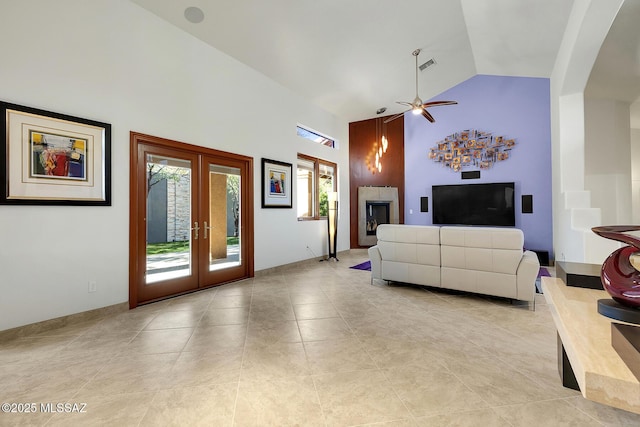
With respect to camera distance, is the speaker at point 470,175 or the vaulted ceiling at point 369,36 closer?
the vaulted ceiling at point 369,36

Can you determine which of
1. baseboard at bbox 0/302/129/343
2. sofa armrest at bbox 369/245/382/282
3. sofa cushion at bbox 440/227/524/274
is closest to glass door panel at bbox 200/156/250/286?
baseboard at bbox 0/302/129/343

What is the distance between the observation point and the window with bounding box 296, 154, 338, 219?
663 centimetres

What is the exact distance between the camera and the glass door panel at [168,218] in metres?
3.87

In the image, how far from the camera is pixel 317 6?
4.14m

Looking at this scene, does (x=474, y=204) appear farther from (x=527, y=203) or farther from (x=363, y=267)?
(x=363, y=267)

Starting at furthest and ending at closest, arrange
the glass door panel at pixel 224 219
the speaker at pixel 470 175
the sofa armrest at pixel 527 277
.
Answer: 1. the speaker at pixel 470 175
2. the glass door panel at pixel 224 219
3. the sofa armrest at pixel 527 277

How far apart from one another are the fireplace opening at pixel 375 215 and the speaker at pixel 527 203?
3273 millimetres

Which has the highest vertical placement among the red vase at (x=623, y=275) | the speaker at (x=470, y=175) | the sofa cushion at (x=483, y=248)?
the speaker at (x=470, y=175)

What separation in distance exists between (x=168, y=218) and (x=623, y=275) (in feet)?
Result: 14.5

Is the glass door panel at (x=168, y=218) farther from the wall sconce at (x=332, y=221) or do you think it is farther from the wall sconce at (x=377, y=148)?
the wall sconce at (x=377, y=148)

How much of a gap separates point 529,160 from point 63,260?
28.2 feet

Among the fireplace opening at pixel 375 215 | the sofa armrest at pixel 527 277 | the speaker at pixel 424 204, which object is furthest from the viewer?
the fireplace opening at pixel 375 215

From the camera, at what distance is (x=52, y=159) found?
297 cm

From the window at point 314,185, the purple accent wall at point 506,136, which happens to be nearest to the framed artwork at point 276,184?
the window at point 314,185
